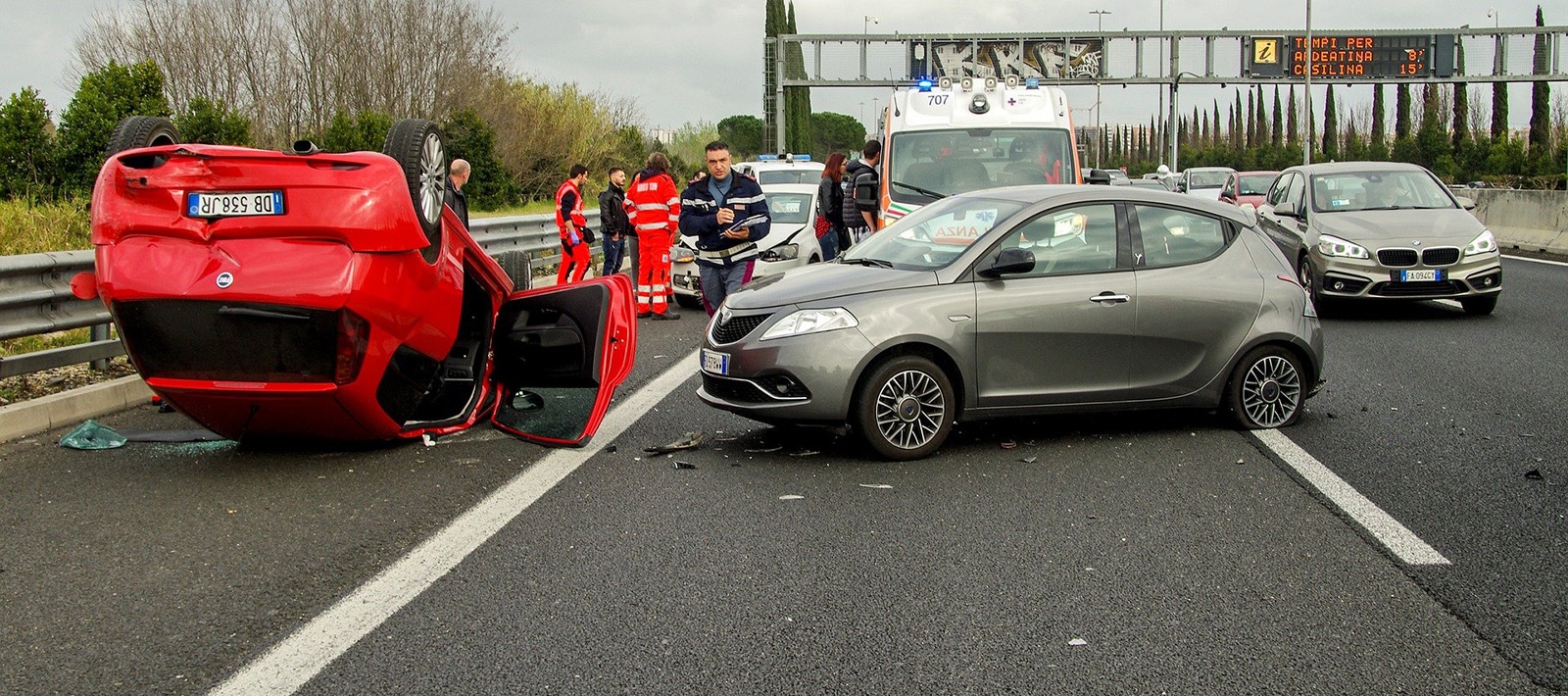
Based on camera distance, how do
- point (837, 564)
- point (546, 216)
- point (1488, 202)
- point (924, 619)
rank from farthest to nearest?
point (1488, 202), point (546, 216), point (837, 564), point (924, 619)

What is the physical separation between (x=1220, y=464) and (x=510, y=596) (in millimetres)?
3953

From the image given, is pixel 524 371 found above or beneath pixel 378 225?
beneath

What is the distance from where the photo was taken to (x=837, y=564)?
5.38 meters

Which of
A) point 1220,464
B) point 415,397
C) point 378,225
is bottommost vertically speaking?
point 1220,464

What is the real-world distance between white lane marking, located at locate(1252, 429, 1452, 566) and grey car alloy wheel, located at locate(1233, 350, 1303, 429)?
0.13m

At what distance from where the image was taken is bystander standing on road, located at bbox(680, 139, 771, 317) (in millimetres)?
11789

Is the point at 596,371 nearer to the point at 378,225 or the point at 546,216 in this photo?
the point at 378,225

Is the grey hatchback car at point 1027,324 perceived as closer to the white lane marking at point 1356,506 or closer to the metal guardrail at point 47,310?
the white lane marking at point 1356,506

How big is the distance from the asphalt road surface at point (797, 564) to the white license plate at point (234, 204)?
132cm

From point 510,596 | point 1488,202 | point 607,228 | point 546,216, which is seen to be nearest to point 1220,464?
point 510,596

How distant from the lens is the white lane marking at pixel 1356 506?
18.0 ft

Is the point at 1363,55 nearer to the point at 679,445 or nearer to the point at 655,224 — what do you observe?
the point at 655,224

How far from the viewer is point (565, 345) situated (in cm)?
825

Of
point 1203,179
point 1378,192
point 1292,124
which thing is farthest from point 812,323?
point 1292,124
